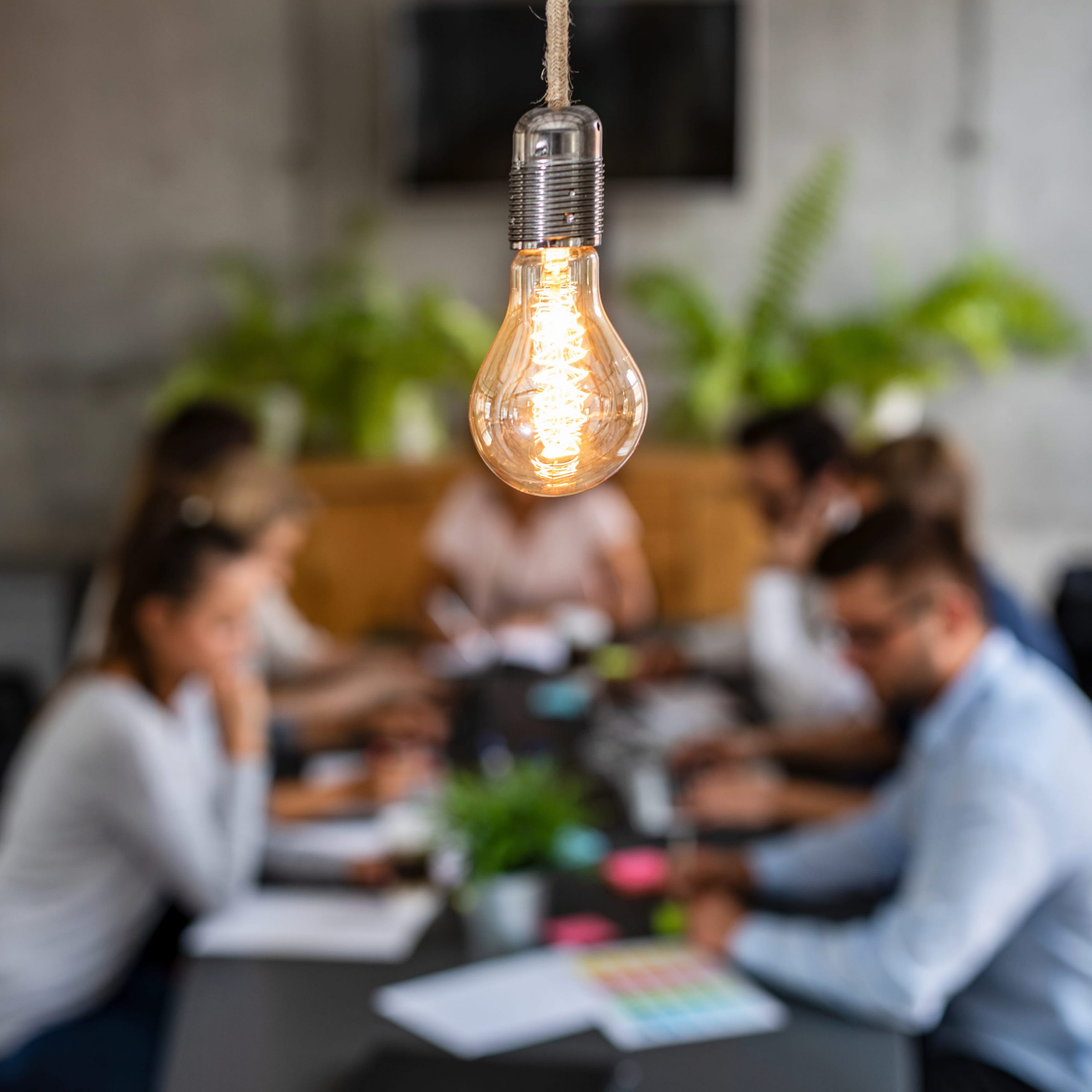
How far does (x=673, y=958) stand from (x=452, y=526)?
2.48 metres

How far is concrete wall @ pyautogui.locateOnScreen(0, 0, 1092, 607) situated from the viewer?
18.2 feet

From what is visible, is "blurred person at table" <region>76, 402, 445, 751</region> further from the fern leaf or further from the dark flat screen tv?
the fern leaf

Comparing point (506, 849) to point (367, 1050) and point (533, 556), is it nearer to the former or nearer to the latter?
point (367, 1050)

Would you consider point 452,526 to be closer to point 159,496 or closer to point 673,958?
point 159,496

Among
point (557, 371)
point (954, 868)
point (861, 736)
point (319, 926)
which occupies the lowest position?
point (861, 736)

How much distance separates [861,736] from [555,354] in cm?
199

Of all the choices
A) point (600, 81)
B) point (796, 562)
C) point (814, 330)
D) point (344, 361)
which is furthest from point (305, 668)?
point (600, 81)

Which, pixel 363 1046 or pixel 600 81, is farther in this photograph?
pixel 600 81

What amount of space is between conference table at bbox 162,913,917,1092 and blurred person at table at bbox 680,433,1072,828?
730 millimetres

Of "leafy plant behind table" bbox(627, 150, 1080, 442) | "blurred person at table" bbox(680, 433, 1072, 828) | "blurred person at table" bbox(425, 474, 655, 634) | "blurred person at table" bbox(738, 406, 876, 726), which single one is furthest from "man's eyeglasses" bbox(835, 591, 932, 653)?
"leafy plant behind table" bbox(627, 150, 1080, 442)

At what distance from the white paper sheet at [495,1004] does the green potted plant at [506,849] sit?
45 millimetres

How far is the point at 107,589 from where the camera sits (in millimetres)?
3205

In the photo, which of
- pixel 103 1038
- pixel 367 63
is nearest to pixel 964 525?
pixel 103 1038

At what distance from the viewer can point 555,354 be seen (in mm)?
1059
